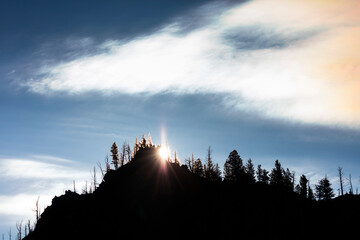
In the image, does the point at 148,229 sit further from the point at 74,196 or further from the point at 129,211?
the point at 74,196

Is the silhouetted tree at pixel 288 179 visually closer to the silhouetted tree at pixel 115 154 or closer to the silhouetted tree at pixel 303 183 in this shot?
the silhouetted tree at pixel 303 183

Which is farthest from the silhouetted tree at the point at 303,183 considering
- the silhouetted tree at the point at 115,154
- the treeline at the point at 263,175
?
the silhouetted tree at the point at 115,154

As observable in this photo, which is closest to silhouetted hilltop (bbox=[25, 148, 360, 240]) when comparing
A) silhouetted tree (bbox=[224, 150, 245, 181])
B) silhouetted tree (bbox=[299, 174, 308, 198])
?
silhouetted tree (bbox=[224, 150, 245, 181])

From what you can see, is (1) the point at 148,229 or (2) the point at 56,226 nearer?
(1) the point at 148,229

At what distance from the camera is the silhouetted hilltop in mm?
46750

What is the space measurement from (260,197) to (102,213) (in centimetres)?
2903

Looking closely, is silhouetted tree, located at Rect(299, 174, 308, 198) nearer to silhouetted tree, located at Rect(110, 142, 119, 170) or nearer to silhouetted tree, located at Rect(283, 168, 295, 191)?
silhouetted tree, located at Rect(283, 168, 295, 191)

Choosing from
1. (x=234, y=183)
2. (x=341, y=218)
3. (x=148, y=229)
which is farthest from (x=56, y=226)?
(x=341, y=218)

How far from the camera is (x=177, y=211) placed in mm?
49125

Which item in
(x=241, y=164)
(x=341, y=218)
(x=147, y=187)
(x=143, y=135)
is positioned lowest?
(x=341, y=218)

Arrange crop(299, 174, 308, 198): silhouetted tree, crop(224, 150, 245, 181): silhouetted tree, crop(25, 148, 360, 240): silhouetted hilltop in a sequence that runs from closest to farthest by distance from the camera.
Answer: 1. crop(25, 148, 360, 240): silhouetted hilltop
2. crop(224, 150, 245, 181): silhouetted tree
3. crop(299, 174, 308, 198): silhouetted tree

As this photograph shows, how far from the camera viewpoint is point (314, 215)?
57625 millimetres

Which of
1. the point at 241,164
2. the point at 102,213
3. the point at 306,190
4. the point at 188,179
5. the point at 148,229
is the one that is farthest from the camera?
the point at 306,190

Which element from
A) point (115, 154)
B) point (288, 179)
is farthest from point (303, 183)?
point (115, 154)
